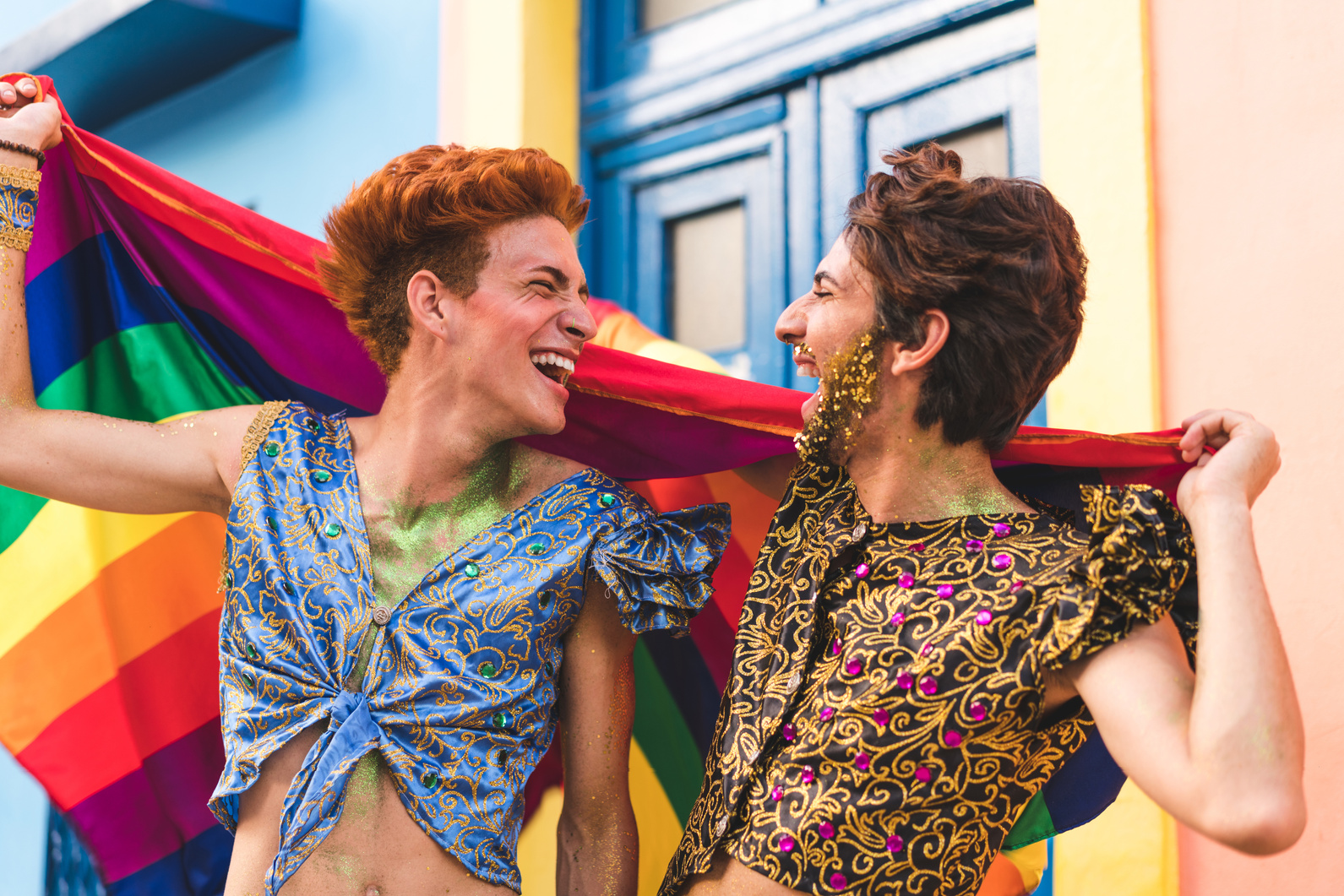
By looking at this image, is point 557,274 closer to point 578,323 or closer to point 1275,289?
point 578,323

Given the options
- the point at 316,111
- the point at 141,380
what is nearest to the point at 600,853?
the point at 141,380

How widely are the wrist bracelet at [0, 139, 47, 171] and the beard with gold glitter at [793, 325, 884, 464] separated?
139 centimetres

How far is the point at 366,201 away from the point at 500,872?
46.3 inches

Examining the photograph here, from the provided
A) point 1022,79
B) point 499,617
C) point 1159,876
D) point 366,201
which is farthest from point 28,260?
point 1159,876

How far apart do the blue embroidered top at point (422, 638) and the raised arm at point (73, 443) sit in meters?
0.10

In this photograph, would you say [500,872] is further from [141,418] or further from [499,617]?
[141,418]

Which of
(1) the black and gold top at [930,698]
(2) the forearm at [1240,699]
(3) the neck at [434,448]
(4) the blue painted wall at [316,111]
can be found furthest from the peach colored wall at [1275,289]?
(4) the blue painted wall at [316,111]

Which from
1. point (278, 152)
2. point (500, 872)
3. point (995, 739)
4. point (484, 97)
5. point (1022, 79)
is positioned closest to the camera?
point (995, 739)

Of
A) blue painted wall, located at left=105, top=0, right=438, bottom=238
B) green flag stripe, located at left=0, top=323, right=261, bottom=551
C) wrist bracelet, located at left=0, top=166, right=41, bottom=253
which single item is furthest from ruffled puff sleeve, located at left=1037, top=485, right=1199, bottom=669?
blue painted wall, located at left=105, top=0, right=438, bottom=238

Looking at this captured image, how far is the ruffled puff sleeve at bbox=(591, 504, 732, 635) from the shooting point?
202 cm

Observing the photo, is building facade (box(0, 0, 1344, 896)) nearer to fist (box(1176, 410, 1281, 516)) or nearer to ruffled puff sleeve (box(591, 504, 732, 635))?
fist (box(1176, 410, 1281, 516))

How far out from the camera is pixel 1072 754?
1951 mm

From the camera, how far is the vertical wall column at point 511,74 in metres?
3.70

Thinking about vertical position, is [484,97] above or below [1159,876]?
above
